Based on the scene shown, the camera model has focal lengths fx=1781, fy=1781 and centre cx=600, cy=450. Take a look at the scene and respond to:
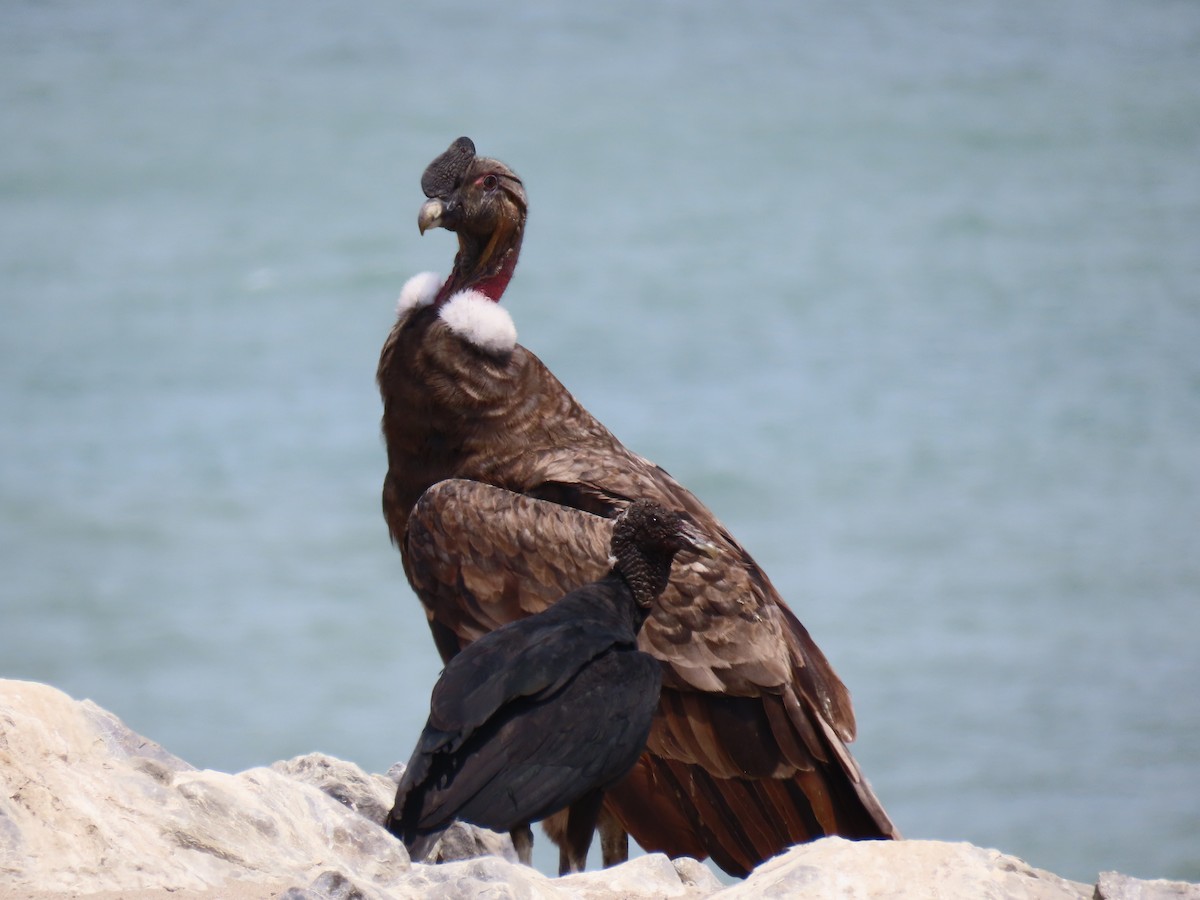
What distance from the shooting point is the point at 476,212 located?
5398 mm

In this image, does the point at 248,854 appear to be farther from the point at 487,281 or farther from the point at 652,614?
the point at 487,281

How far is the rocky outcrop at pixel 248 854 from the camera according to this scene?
319 centimetres

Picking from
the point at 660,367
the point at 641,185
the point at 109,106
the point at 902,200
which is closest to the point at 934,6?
the point at 902,200

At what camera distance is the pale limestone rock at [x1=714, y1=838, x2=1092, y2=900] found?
130 inches

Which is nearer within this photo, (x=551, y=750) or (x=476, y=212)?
(x=551, y=750)

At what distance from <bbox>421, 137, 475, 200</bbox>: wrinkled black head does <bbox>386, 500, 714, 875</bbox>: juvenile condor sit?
1678 mm

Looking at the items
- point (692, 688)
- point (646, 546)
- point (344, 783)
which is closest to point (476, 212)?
point (646, 546)

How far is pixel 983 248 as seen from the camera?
19016 mm

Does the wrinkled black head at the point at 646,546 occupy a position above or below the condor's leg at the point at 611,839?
above

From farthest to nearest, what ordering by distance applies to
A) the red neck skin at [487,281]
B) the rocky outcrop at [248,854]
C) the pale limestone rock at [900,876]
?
the red neck skin at [487,281] < the pale limestone rock at [900,876] < the rocky outcrop at [248,854]

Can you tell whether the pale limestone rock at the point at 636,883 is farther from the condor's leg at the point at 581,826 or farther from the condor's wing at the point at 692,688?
the condor's wing at the point at 692,688

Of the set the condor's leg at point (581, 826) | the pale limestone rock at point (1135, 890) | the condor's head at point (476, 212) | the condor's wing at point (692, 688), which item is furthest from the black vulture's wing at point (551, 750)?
the condor's head at point (476, 212)

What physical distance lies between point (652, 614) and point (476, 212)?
1371mm

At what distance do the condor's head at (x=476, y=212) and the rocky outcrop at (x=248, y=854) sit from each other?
205 cm
